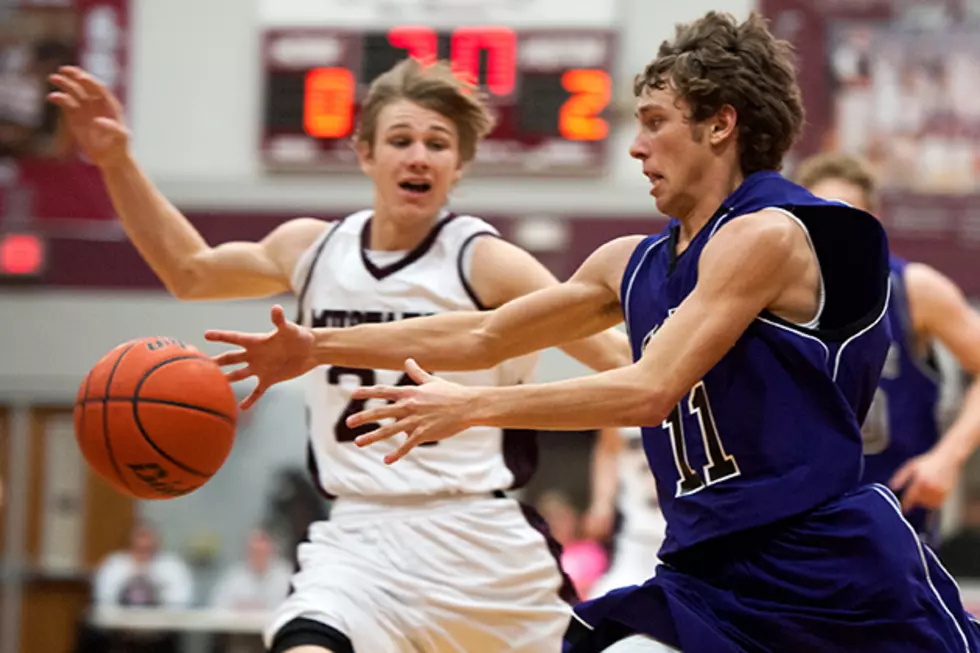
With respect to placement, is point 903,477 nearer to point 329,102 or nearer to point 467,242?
point 467,242

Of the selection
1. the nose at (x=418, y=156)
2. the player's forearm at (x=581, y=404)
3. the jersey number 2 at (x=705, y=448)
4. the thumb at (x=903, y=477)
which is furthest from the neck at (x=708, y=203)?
the thumb at (x=903, y=477)

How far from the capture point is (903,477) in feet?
15.7

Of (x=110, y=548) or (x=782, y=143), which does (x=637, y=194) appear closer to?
(x=110, y=548)

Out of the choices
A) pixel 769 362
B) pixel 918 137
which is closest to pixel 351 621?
pixel 769 362

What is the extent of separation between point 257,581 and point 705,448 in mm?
8411

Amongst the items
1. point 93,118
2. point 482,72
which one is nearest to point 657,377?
point 93,118

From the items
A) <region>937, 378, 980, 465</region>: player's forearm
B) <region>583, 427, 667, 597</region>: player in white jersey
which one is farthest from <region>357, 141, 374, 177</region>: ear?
<region>583, 427, 667, 597</region>: player in white jersey

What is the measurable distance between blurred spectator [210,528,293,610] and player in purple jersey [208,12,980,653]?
26.3 feet

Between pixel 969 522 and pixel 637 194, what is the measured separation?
11.4 ft

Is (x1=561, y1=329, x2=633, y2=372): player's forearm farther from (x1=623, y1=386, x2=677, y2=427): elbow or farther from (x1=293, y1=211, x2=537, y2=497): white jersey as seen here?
(x1=623, y1=386, x2=677, y2=427): elbow

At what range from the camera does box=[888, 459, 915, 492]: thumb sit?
A: 188 inches

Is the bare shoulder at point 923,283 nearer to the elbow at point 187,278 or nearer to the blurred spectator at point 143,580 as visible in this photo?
the elbow at point 187,278

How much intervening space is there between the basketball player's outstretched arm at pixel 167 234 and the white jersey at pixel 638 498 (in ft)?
10.4

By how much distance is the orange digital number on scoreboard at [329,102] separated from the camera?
1066 centimetres
